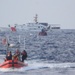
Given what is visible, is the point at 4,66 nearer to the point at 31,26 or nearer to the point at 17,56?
the point at 17,56

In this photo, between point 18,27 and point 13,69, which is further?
point 18,27

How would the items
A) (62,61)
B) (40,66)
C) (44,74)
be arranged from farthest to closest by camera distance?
1. (62,61)
2. (40,66)
3. (44,74)

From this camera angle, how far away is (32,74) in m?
36.3

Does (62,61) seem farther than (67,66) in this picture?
Yes

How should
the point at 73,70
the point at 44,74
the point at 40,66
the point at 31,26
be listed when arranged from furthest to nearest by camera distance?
the point at 31,26, the point at 40,66, the point at 73,70, the point at 44,74

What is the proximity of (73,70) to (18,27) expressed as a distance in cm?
15908

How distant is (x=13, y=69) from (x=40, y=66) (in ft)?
11.5

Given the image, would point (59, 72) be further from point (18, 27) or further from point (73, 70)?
point (18, 27)

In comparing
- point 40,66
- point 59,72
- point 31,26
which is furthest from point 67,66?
point 31,26

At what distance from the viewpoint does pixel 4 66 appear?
129 ft

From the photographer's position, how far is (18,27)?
648 ft

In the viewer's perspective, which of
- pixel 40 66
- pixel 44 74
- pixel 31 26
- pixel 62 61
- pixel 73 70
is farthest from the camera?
pixel 31 26

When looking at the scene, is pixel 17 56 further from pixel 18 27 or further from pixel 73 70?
pixel 18 27

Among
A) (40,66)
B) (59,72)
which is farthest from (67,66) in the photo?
(59,72)
